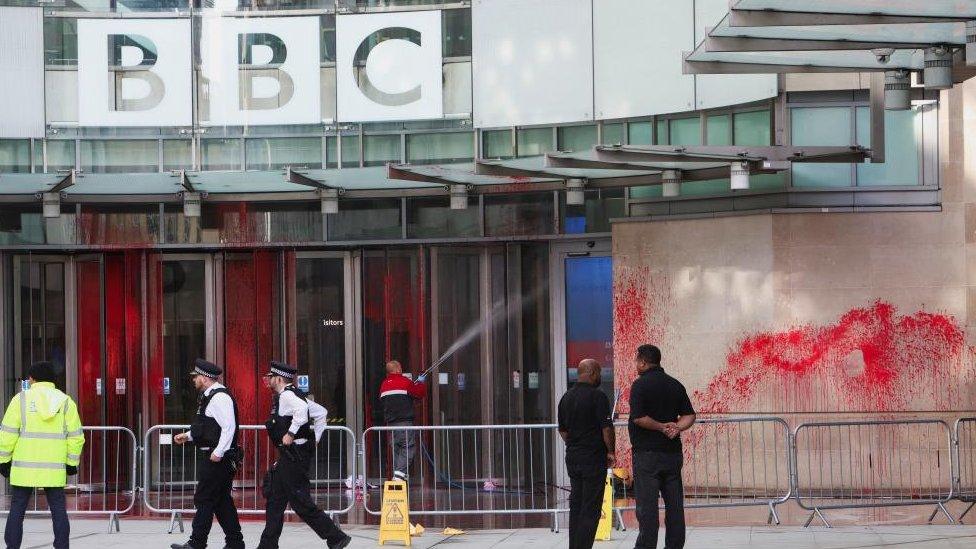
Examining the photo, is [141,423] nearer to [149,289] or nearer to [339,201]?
[149,289]

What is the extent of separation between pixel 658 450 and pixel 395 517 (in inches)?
127

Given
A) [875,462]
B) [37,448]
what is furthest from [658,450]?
[875,462]

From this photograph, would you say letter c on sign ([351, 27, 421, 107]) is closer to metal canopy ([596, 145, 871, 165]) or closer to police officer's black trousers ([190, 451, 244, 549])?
metal canopy ([596, 145, 871, 165])

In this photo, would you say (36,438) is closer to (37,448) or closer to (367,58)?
(37,448)

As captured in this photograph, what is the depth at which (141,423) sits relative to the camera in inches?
766

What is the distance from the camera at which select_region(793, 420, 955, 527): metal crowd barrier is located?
16312mm

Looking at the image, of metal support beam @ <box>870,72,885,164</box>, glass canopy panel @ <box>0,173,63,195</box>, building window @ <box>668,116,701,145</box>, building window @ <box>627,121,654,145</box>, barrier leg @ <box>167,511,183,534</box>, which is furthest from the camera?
building window @ <box>627,121,654,145</box>

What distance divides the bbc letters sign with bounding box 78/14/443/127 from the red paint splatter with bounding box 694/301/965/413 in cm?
491

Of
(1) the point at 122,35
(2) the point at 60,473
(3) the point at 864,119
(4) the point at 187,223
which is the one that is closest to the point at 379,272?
(4) the point at 187,223

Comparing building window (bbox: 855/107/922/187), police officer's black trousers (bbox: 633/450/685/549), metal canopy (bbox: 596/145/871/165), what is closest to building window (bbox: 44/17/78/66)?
metal canopy (bbox: 596/145/871/165)

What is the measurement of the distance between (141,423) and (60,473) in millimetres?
7427

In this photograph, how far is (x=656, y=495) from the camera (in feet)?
38.2

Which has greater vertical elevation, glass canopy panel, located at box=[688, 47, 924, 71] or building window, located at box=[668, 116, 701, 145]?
glass canopy panel, located at box=[688, 47, 924, 71]

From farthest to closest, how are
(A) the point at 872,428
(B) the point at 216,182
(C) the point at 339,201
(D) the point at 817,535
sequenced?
(C) the point at 339,201 → (B) the point at 216,182 → (A) the point at 872,428 → (D) the point at 817,535
